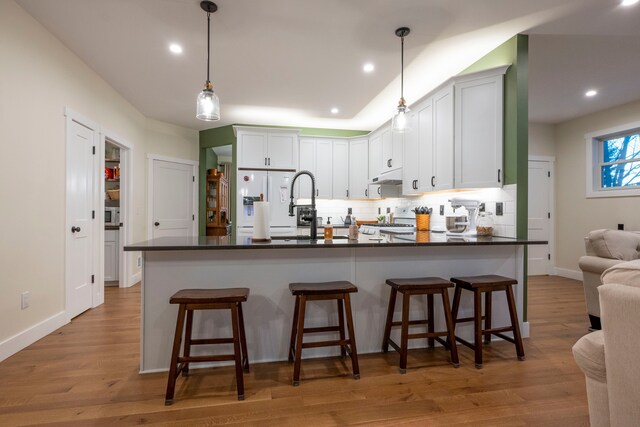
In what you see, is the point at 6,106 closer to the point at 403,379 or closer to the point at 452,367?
the point at 403,379

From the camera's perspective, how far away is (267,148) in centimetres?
535

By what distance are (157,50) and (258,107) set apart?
1786 mm

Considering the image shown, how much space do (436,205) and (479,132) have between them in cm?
141

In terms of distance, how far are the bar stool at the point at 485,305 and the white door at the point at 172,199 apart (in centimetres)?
486

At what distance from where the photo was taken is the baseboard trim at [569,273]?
5252mm

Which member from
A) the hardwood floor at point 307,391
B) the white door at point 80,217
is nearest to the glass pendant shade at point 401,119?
the hardwood floor at point 307,391

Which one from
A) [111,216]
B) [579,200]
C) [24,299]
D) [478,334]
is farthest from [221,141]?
[579,200]

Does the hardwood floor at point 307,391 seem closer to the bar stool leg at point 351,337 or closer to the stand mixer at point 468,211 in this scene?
the bar stool leg at point 351,337

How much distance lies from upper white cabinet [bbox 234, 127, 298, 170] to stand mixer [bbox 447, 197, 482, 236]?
2901mm

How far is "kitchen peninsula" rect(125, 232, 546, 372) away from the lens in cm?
220

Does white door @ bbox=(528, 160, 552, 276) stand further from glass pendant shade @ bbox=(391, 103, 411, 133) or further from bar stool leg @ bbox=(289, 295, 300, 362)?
bar stool leg @ bbox=(289, 295, 300, 362)

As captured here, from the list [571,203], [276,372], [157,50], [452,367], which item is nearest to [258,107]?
[157,50]

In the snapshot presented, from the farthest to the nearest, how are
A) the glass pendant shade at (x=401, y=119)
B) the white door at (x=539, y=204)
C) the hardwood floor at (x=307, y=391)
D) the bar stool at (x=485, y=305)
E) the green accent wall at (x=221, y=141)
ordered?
the green accent wall at (x=221, y=141) < the white door at (x=539, y=204) < the glass pendant shade at (x=401, y=119) < the bar stool at (x=485, y=305) < the hardwood floor at (x=307, y=391)

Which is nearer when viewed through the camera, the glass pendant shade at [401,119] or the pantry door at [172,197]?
the glass pendant shade at [401,119]
